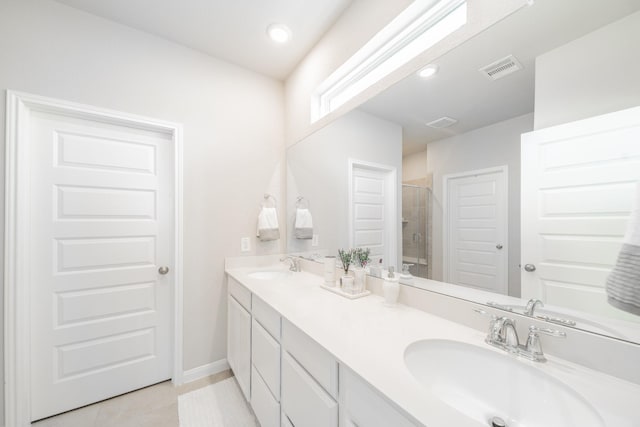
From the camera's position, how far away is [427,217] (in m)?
1.23

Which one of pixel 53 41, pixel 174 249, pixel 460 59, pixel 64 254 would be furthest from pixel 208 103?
pixel 460 59

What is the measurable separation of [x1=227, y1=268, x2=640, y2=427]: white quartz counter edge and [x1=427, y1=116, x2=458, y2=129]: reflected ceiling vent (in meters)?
0.88

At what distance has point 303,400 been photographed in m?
0.97

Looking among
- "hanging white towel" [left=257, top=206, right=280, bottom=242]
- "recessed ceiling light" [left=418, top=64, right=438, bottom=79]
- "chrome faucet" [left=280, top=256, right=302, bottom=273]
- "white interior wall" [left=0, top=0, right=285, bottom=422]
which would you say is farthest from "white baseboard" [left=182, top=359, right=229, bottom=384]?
"recessed ceiling light" [left=418, top=64, right=438, bottom=79]

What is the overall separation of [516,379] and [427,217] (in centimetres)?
68

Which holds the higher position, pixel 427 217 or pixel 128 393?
pixel 427 217

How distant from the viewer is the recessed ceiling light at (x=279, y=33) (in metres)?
1.77

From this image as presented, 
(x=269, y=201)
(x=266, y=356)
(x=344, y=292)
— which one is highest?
(x=269, y=201)

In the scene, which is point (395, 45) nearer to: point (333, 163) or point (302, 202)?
point (333, 163)

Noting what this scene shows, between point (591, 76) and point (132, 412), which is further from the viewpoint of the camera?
point (132, 412)

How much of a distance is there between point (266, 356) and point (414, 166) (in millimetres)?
1259

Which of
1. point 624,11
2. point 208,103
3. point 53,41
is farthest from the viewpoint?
point 208,103

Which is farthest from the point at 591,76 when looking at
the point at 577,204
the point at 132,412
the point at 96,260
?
the point at 132,412

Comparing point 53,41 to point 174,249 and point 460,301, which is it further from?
point 460,301
